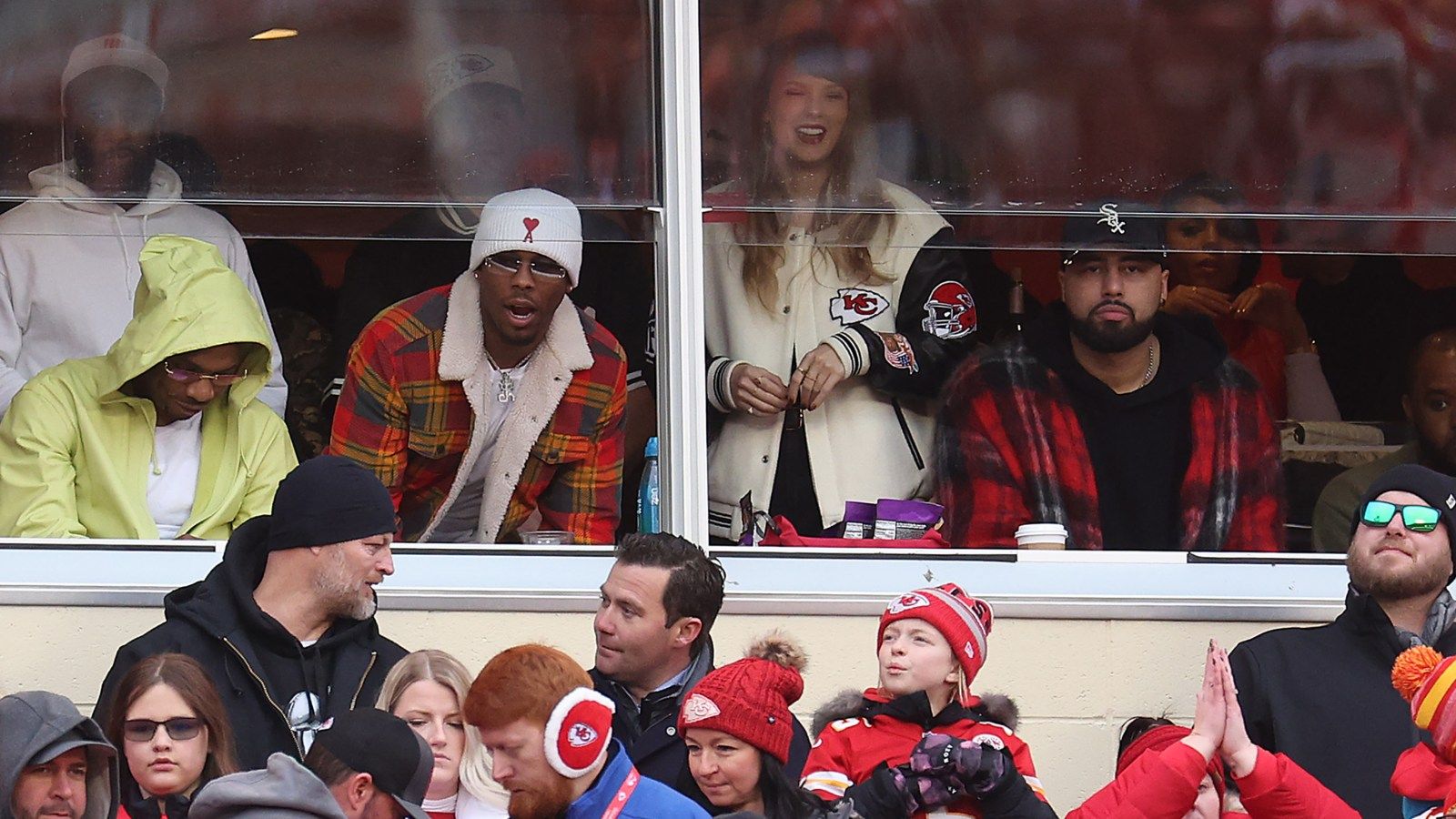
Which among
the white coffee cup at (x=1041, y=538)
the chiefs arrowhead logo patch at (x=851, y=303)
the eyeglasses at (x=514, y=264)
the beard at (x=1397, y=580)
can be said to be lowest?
the beard at (x=1397, y=580)

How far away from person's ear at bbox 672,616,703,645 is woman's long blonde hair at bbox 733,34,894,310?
5.26 feet

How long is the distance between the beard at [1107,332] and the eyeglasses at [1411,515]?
1.23 metres

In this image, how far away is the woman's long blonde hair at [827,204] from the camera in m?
7.04

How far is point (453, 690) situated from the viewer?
5.25 metres

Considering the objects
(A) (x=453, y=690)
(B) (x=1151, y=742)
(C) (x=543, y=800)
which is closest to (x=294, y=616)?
(A) (x=453, y=690)

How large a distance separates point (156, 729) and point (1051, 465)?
2.97m

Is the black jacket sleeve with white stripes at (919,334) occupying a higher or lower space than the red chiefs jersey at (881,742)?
higher

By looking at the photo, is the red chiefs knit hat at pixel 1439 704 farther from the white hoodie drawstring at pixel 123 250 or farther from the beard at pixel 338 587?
the white hoodie drawstring at pixel 123 250


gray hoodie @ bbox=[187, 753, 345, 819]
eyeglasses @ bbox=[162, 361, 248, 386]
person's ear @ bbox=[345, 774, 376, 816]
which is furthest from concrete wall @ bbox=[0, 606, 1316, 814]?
gray hoodie @ bbox=[187, 753, 345, 819]

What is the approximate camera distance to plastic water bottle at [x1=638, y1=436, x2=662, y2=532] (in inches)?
271

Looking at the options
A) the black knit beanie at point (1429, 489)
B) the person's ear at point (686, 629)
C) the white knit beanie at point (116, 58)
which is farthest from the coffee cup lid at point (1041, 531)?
the white knit beanie at point (116, 58)

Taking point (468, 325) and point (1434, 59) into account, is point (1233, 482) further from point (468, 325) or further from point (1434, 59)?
point (468, 325)

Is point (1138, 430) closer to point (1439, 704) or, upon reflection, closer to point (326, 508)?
point (1439, 704)

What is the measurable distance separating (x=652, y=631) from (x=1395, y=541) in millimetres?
1881
